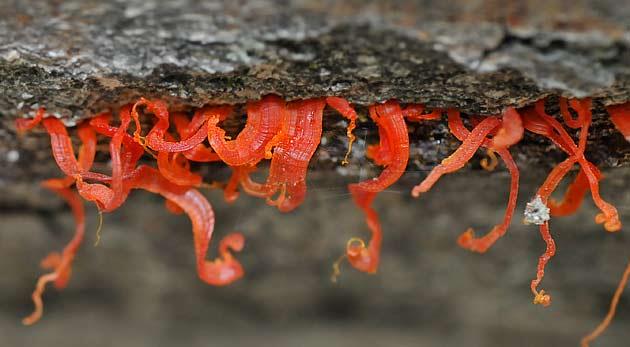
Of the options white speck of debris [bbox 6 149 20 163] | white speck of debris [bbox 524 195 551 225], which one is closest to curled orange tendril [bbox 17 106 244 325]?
white speck of debris [bbox 6 149 20 163]

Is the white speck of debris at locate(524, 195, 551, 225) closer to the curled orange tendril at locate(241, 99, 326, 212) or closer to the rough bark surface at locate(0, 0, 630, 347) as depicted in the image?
the rough bark surface at locate(0, 0, 630, 347)

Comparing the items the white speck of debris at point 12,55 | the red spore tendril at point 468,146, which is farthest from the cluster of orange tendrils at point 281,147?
the white speck of debris at point 12,55

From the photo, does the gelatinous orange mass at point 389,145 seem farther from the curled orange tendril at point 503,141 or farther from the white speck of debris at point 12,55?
the white speck of debris at point 12,55

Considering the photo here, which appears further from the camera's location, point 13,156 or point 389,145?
point 13,156

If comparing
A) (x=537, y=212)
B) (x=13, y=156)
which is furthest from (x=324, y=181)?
(x=13, y=156)

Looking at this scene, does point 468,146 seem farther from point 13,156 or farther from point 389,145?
point 13,156

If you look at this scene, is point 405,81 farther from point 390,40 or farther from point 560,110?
point 560,110
